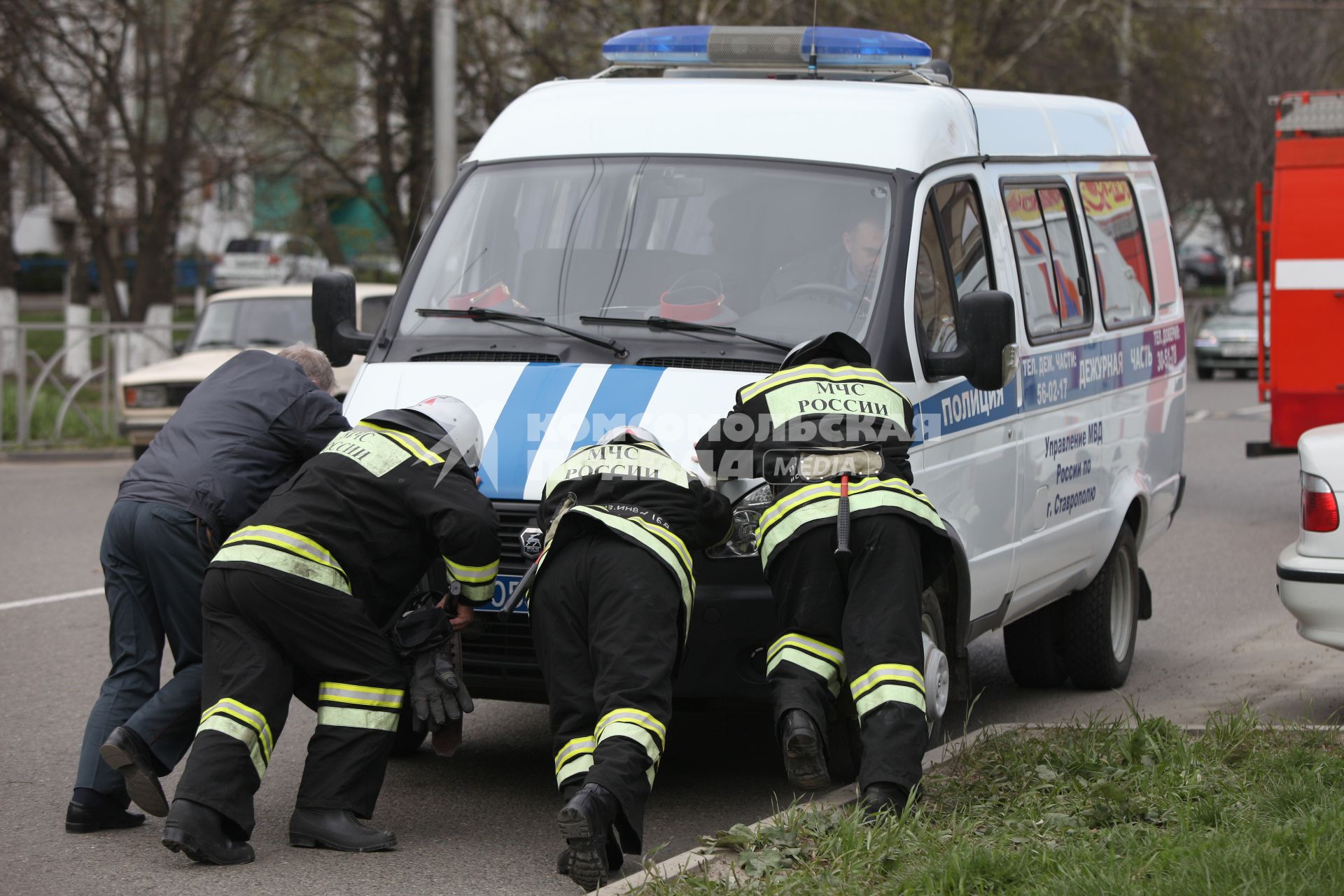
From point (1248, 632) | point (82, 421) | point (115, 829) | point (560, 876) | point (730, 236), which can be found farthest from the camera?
point (82, 421)

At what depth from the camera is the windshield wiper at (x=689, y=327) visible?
573 centimetres

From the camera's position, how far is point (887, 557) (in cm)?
505

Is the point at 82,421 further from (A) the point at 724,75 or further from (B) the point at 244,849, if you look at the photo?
(B) the point at 244,849

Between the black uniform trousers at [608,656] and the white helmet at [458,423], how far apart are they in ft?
1.50

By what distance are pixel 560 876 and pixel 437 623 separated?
84 cm

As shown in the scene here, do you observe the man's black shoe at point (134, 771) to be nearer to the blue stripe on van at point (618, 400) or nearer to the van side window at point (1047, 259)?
the blue stripe on van at point (618, 400)

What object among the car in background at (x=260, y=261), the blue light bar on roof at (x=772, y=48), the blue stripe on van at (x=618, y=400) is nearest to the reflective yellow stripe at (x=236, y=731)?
the blue stripe on van at (x=618, y=400)

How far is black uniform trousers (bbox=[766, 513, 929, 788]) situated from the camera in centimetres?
491

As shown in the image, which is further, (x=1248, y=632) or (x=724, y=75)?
(x=1248, y=632)

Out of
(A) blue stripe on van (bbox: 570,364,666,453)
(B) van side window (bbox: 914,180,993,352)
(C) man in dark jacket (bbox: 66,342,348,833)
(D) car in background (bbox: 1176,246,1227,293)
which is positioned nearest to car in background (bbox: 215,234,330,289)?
(B) van side window (bbox: 914,180,993,352)

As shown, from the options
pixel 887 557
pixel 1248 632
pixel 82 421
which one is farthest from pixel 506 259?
pixel 82 421

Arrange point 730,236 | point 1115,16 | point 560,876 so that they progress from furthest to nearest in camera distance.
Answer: point 1115,16
point 730,236
point 560,876

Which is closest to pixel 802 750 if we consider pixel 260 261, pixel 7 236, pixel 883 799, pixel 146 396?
pixel 883 799

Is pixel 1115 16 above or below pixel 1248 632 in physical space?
above
